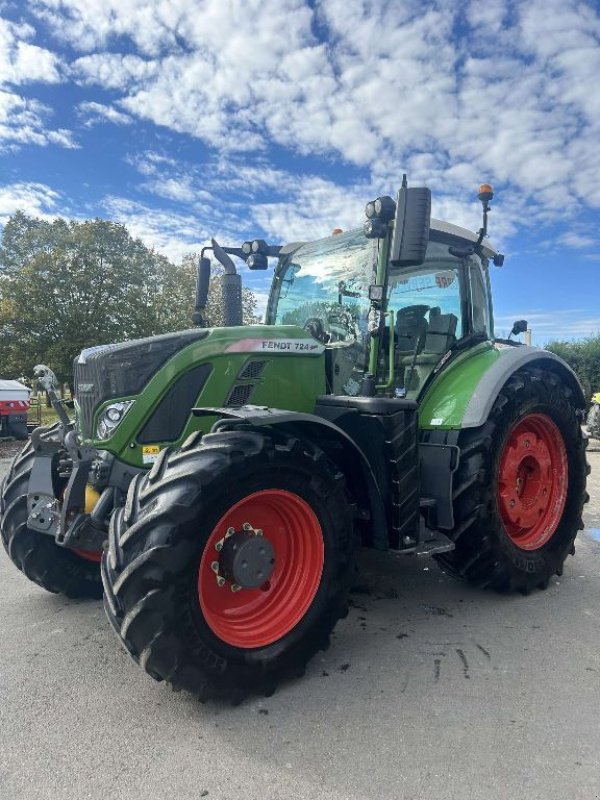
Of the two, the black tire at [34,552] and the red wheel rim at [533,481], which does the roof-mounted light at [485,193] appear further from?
the black tire at [34,552]

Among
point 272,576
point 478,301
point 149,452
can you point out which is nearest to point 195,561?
point 272,576

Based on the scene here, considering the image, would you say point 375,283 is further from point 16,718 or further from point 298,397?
point 16,718

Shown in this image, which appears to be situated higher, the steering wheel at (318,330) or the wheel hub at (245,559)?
the steering wheel at (318,330)

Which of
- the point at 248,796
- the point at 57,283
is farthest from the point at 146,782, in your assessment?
the point at 57,283

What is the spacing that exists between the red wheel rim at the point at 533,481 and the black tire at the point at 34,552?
2.77 metres

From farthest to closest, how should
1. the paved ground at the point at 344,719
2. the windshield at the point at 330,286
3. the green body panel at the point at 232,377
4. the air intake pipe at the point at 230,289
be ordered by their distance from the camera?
the air intake pipe at the point at 230,289 → the windshield at the point at 330,286 → the green body panel at the point at 232,377 → the paved ground at the point at 344,719

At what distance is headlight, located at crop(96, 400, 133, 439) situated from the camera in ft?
10.1

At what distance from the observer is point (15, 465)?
369 cm

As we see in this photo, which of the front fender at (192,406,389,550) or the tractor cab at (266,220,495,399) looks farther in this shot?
the tractor cab at (266,220,495,399)

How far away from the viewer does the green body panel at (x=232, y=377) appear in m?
3.06

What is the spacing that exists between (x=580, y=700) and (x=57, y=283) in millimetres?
20911

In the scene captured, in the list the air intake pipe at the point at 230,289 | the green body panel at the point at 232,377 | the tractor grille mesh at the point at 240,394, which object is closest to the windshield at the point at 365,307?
the green body panel at the point at 232,377

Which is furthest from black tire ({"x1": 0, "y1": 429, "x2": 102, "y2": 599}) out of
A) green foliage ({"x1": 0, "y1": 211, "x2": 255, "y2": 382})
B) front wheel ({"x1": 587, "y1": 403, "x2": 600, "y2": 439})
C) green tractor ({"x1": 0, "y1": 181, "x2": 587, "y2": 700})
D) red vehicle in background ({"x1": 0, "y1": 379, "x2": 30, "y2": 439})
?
green foliage ({"x1": 0, "y1": 211, "x2": 255, "y2": 382})

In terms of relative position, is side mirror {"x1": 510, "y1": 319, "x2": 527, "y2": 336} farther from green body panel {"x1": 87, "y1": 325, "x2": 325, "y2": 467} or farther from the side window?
green body panel {"x1": 87, "y1": 325, "x2": 325, "y2": 467}
